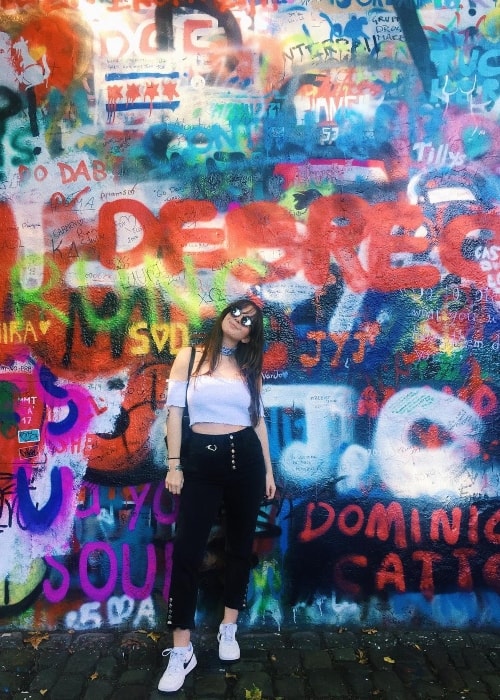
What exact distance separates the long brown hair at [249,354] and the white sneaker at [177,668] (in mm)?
1335

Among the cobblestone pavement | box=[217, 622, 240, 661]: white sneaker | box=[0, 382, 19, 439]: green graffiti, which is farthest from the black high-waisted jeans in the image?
box=[0, 382, 19, 439]: green graffiti

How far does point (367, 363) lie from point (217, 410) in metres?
1.14

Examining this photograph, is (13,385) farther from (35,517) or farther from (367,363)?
(367,363)

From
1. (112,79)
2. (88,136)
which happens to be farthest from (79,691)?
(112,79)

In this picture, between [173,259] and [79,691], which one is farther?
[173,259]

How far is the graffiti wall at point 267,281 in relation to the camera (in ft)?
11.7

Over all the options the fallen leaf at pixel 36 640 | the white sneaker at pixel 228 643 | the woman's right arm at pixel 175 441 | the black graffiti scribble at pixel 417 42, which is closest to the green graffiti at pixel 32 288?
the woman's right arm at pixel 175 441

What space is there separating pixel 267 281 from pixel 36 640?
271 centimetres

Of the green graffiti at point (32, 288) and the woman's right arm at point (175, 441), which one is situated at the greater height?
the green graffiti at point (32, 288)

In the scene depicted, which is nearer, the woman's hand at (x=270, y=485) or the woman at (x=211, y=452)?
the woman at (x=211, y=452)

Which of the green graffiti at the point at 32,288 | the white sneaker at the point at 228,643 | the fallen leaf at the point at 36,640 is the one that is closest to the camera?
the white sneaker at the point at 228,643

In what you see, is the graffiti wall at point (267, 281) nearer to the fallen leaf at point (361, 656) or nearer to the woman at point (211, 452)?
the fallen leaf at point (361, 656)

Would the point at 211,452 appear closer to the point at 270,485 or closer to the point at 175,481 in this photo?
the point at 175,481

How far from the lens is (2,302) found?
356cm
